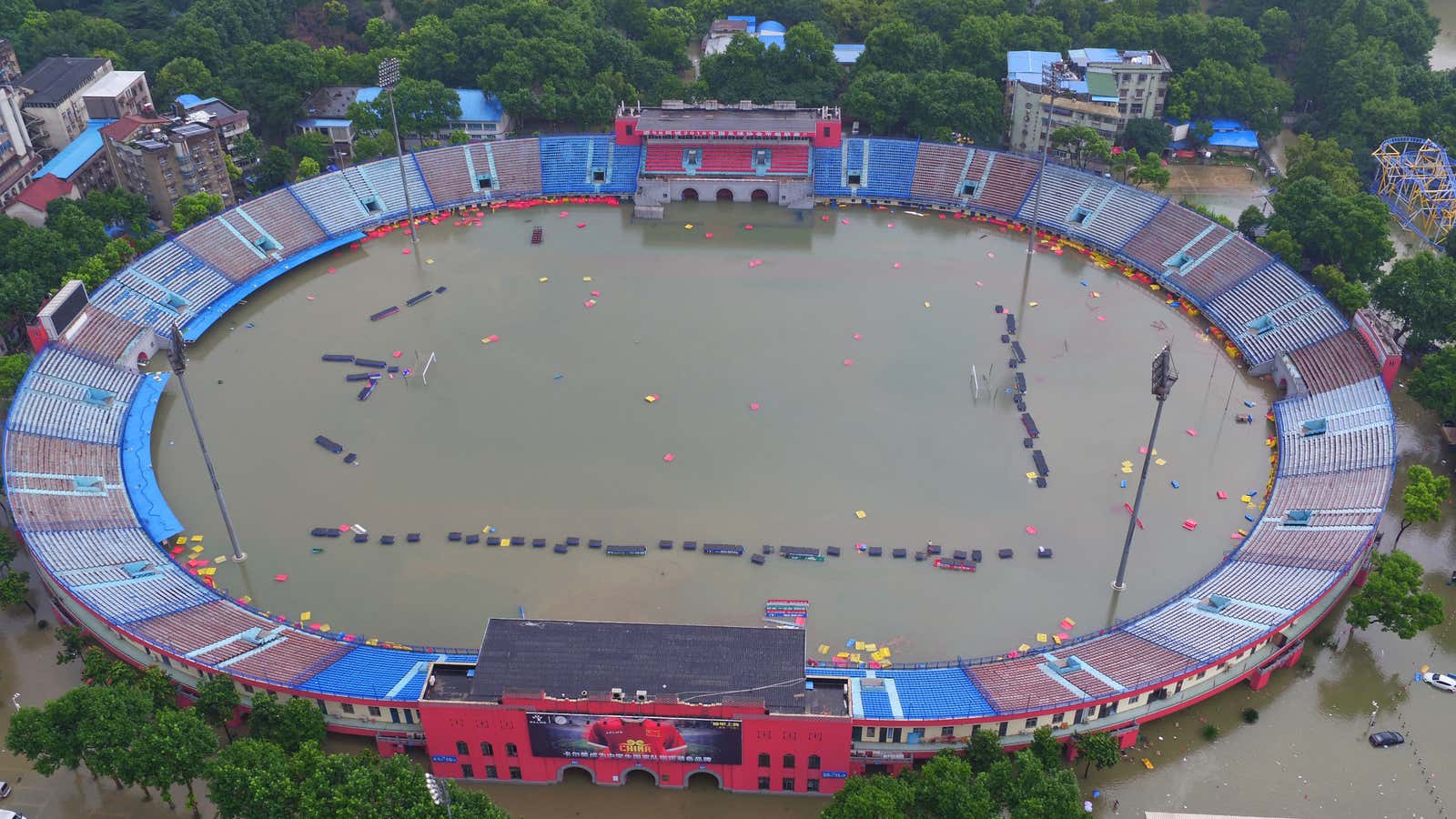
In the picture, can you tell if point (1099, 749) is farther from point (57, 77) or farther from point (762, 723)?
point (57, 77)

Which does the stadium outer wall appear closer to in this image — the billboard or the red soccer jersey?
the billboard

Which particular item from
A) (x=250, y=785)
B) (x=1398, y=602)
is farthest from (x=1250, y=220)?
(x=250, y=785)

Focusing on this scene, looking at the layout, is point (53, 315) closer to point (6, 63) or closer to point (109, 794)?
point (109, 794)

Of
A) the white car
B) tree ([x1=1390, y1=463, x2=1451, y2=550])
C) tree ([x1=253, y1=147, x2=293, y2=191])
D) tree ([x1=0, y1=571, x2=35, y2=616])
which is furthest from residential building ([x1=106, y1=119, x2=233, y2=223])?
the white car

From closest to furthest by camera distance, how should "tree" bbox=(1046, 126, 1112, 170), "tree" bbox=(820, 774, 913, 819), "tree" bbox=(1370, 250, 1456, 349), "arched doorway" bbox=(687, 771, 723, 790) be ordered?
"tree" bbox=(820, 774, 913, 819) < "arched doorway" bbox=(687, 771, 723, 790) < "tree" bbox=(1370, 250, 1456, 349) < "tree" bbox=(1046, 126, 1112, 170)

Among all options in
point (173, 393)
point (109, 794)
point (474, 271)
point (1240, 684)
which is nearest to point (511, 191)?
point (474, 271)
